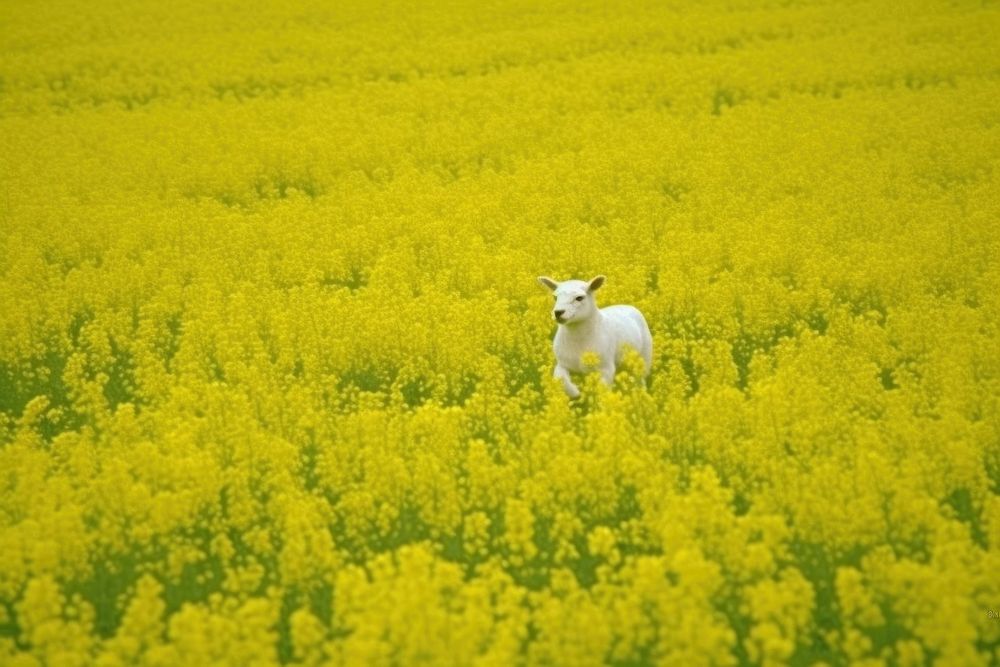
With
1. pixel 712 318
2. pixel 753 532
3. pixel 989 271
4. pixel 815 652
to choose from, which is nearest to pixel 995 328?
pixel 989 271

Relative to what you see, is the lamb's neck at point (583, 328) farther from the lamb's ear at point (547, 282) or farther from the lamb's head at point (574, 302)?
the lamb's ear at point (547, 282)

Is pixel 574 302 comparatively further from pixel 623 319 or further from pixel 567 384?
pixel 623 319

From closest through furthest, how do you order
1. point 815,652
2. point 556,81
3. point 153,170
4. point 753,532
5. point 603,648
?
point 603,648 → point 815,652 → point 753,532 → point 153,170 → point 556,81

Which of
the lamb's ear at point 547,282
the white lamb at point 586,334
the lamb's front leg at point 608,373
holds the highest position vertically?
the lamb's ear at point 547,282

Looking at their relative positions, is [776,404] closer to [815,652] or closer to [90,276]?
[815,652]

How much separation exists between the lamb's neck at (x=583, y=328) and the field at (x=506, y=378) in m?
0.50

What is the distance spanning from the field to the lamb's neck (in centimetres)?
50

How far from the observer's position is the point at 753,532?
5219mm

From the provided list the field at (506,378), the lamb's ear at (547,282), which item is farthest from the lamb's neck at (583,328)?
the field at (506,378)

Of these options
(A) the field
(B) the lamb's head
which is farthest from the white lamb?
(A) the field

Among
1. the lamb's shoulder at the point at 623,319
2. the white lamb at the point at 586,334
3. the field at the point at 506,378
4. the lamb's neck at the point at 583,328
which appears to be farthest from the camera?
the lamb's shoulder at the point at 623,319

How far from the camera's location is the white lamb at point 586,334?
720 centimetres

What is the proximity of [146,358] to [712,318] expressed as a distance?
4.54m

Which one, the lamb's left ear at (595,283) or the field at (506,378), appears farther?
the lamb's left ear at (595,283)
